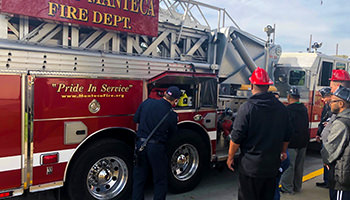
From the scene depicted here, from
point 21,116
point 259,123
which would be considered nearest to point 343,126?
point 259,123

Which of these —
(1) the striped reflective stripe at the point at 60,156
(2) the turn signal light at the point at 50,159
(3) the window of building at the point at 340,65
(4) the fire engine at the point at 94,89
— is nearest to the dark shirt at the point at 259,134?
(4) the fire engine at the point at 94,89

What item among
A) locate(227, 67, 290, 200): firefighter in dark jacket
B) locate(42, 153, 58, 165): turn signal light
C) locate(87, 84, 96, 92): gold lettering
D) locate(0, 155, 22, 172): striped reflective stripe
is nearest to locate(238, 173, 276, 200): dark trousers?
locate(227, 67, 290, 200): firefighter in dark jacket

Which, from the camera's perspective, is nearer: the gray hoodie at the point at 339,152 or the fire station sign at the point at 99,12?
the gray hoodie at the point at 339,152

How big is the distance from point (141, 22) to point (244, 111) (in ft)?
7.31

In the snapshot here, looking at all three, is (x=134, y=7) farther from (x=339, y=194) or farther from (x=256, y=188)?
(x=339, y=194)

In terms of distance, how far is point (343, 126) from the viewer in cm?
304

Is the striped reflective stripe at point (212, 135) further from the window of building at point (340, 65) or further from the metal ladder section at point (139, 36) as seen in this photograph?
the window of building at point (340, 65)

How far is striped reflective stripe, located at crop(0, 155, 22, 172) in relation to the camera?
321cm

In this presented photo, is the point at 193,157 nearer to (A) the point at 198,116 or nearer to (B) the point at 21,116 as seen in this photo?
(A) the point at 198,116

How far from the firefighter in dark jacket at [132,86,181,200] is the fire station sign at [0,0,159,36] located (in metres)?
1.21

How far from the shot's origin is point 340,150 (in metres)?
3.04

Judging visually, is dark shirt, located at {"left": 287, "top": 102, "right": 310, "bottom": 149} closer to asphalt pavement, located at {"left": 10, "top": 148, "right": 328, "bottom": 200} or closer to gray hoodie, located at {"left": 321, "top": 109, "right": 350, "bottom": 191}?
asphalt pavement, located at {"left": 10, "top": 148, "right": 328, "bottom": 200}

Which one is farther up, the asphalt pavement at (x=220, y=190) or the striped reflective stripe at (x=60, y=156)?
the striped reflective stripe at (x=60, y=156)

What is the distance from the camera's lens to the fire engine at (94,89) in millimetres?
3326
